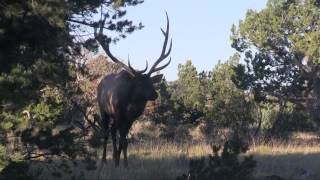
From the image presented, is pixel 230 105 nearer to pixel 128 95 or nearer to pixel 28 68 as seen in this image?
pixel 128 95

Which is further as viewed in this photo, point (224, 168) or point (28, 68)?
point (224, 168)

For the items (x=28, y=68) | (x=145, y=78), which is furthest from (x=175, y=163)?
(x=28, y=68)

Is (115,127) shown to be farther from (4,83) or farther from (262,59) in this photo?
(262,59)

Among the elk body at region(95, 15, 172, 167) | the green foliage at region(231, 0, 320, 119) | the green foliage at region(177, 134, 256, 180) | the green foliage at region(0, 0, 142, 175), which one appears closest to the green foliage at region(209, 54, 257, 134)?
the green foliage at region(231, 0, 320, 119)

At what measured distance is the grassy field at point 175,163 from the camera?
10.4m

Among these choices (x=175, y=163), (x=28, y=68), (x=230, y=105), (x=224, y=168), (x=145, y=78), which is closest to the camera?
(x=28, y=68)

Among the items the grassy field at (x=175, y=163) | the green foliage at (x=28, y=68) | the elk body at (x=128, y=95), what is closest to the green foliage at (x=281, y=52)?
the grassy field at (x=175, y=163)

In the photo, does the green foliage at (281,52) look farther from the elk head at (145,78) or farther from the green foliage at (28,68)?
the green foliage at (28,68)

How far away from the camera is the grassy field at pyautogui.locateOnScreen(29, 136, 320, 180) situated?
10438 millimetres

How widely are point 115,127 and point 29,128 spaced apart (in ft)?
18.1

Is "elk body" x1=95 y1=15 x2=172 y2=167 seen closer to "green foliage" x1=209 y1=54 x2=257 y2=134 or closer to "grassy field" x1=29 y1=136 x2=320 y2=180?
"grassy field" x1=29 y1=136 x2=320 y2=180

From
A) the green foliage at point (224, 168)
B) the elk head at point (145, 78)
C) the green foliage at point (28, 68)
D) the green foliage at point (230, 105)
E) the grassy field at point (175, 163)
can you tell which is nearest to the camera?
the green foliage at point (28, 68)

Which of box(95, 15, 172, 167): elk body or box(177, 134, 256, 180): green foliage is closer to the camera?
box(177, 134, 256, 180): green foliage

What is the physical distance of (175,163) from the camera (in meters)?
12.1
